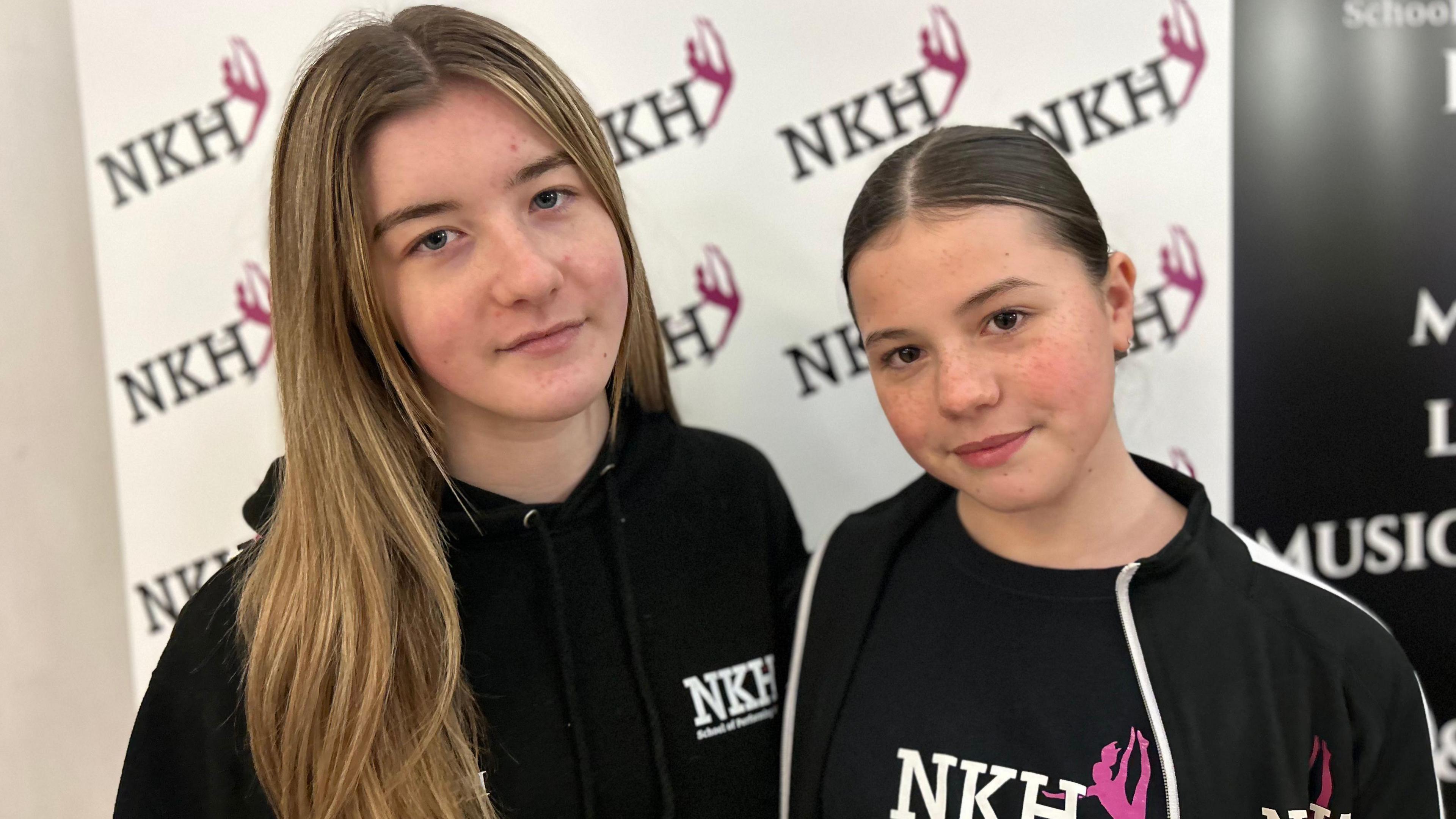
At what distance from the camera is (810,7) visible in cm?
140

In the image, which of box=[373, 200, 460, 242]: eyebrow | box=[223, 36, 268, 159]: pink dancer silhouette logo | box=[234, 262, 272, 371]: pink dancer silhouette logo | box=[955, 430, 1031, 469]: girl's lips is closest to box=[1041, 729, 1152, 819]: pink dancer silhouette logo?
box=[955, 430, 1031, 469]: girl's lips

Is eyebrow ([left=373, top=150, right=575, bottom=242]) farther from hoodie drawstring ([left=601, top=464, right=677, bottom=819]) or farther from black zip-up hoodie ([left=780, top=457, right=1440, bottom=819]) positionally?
black zip-up hoodie ([left=780, top=457, right=1440, bottom=819])

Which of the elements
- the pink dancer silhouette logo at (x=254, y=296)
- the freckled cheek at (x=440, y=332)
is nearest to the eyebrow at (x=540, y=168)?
the freckled cheek at (x=440, y=332)

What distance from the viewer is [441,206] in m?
0.90

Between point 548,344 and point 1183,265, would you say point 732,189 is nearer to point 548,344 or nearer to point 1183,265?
point 548,344

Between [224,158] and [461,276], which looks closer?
[461,276]

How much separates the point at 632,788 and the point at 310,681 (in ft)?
Answer: 1.17

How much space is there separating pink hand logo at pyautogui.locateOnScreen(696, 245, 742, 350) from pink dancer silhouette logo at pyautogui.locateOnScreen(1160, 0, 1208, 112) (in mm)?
748

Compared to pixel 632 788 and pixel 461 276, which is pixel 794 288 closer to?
pixel 461 276

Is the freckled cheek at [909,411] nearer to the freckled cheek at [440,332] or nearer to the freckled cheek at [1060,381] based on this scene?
the freckled cheek at [1060,381]

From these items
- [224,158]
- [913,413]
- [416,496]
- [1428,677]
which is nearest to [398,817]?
[416,496]

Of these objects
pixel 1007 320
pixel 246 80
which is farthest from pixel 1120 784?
pixel 246 80

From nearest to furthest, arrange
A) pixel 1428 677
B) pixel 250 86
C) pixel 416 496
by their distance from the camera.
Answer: pixel 416 496
pixel 250 86
pixel 1428 677

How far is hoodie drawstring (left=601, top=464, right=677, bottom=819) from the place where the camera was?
1002mm
